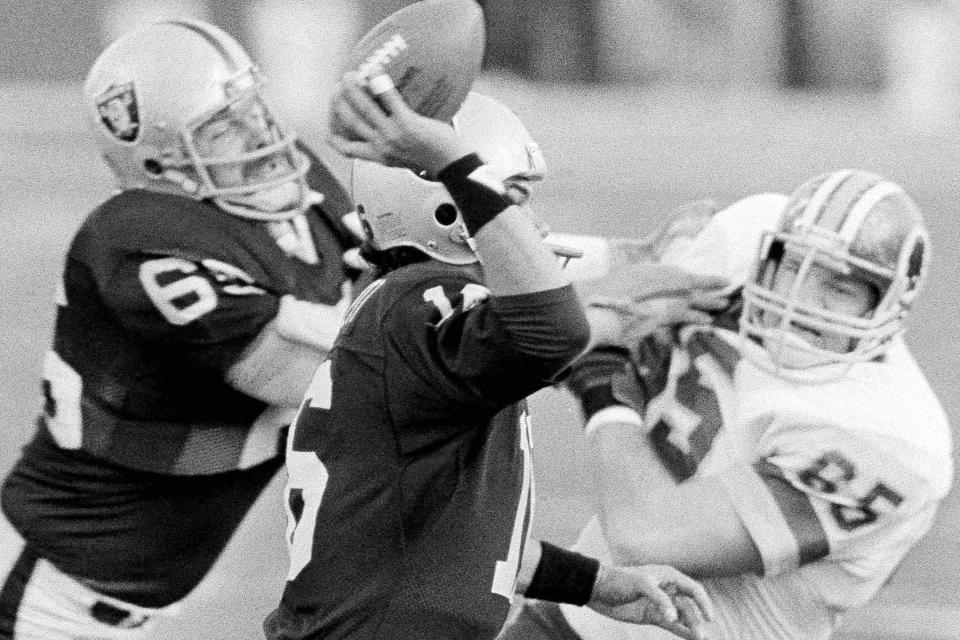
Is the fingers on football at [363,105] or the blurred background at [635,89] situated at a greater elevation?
the fingers on football at [363,105]

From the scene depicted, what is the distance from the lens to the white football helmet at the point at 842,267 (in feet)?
10.2

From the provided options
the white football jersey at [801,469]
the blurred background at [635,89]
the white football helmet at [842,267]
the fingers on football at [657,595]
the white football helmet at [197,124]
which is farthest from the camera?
the blurred background at [635,89]

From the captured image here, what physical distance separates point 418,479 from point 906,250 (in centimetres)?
119

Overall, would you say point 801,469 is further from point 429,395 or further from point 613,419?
point 429,395

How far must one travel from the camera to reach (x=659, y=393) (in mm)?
3373

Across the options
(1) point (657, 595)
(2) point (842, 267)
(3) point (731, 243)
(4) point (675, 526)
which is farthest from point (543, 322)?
(3) point (731, 243)

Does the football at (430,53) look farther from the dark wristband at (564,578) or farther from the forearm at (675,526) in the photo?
the forearm at (675,526)

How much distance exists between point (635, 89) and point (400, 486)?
1148 centimetres

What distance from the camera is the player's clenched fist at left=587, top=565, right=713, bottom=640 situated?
2.75 m

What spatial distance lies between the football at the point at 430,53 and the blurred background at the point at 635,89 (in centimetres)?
745

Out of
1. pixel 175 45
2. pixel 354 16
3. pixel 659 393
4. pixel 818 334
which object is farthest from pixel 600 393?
pixel 354 16

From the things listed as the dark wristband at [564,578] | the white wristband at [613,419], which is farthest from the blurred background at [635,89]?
the dark wristband at [564,578]

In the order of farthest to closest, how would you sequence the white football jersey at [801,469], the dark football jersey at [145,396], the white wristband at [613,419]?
the dark football jersey at [145,396]
the white wristband at [613,419]
the white football jersey at [801,469]

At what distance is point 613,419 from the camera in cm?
328
